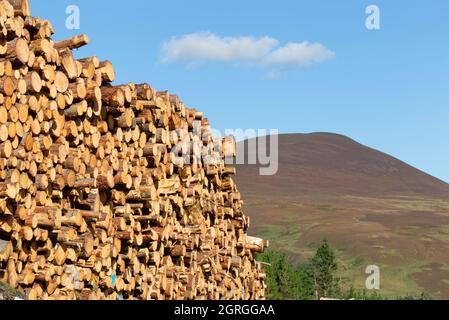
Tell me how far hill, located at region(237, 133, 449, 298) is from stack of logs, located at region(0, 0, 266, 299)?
36.1m

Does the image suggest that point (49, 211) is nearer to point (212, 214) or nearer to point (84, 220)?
point (84, 220)

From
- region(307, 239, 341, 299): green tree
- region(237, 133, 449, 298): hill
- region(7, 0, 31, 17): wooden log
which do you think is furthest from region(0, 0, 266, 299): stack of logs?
region(237, 133, 449, 298): hill

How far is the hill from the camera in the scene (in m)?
55.6

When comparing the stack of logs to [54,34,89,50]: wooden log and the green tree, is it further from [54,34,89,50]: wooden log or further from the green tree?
the green tree

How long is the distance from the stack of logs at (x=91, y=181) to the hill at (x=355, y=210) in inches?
1422

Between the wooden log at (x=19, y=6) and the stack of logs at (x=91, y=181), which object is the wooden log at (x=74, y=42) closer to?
the stack of logs at (x=91, y=181)

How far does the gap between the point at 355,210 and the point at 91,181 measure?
284ft

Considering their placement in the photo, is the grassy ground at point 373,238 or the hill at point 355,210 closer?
the grassy ground at point 373,238

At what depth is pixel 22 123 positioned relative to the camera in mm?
7422

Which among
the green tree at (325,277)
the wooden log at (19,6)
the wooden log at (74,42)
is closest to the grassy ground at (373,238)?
the green tree at (325,277)

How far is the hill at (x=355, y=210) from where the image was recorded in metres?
55.6
